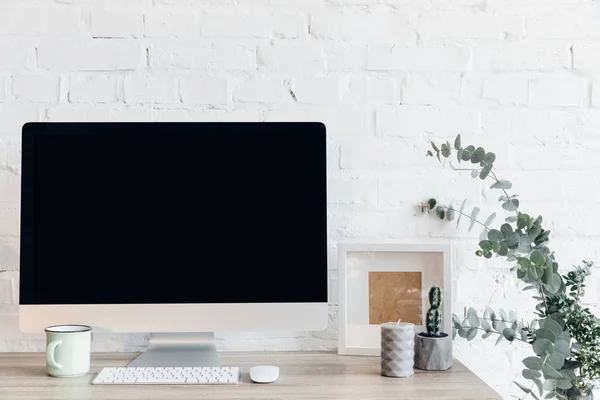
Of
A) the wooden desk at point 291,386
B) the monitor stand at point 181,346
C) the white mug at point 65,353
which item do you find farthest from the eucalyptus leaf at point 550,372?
the white mug at point 65,353

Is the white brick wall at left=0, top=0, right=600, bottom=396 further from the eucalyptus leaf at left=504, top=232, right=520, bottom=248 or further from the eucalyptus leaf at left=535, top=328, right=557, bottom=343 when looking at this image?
the eucalyptus leaf at left=535, top=328, right=557, bottom=343

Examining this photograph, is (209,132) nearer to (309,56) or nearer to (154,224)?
(154,224)

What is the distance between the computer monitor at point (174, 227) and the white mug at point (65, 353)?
7 cm

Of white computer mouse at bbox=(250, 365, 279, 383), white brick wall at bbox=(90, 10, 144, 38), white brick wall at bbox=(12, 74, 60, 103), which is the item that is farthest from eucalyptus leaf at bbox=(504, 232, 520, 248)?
white brick wall at bbox=(12, 74, 60, 103)

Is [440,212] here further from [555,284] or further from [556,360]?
[556,360]

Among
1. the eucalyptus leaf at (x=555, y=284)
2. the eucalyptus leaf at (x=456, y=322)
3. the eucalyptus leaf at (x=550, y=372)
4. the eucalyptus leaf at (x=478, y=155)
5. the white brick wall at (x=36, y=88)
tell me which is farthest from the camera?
the white brick wall at (x=36, y=88)

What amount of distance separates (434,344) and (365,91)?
679 millimetres

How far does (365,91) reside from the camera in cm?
169

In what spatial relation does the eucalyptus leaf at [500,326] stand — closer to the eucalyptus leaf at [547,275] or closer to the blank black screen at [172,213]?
the eucalyptus leaf at [547,275]

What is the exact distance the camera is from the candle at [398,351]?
53.7 inches

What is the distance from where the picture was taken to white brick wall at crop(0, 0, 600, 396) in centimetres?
166

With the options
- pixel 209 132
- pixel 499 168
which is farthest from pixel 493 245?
pixel 209 132

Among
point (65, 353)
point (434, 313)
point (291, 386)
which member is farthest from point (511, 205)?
point (65, 353)

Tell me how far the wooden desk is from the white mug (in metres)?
0.02
